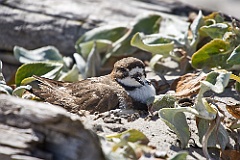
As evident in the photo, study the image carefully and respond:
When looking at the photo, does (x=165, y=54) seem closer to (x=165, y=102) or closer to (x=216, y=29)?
(x=216, y=29)

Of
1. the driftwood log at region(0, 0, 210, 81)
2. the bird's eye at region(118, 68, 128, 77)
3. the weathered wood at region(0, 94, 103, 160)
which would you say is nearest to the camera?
the weathered wood at region(0, 94, 103, 160)

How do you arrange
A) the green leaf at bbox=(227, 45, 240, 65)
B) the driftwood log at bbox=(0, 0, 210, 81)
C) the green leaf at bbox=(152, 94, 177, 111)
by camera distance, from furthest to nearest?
the driftwood log at bbox=(0, 0, 210, 81)
the green leaf at bbox=(227, 45, 240, 65)
the green leaf at bbox=(152, 94, 177, 111)

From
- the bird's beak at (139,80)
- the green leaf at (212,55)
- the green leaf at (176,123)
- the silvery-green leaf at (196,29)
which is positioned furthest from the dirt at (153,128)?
the silvery-green leaf at (196,29)

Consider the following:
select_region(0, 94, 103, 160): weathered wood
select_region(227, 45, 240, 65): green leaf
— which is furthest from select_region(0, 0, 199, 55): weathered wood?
select_region(0, 94, 103, 160): weathered wood

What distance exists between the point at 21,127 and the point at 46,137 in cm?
13

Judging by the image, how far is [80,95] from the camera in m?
4.75

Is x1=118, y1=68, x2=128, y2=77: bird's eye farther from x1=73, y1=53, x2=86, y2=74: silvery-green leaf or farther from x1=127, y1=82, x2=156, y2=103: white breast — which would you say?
x1=73, y1=53, x2=86, y2=74: silvery-green leaf

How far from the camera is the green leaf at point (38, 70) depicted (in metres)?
4.91

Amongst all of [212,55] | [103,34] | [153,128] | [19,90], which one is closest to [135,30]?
[103,34]

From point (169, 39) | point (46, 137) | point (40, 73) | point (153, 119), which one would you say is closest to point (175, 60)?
point (169, 39)

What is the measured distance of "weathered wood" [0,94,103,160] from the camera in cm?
304

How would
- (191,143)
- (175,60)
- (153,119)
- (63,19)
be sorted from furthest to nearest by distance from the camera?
(63,19) < (175,60) < (153,119) < (191,143)

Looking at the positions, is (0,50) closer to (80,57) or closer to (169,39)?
(80,57)

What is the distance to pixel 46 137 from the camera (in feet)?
10.2
